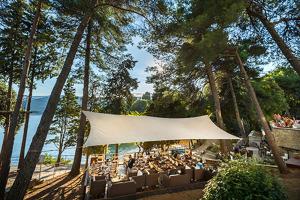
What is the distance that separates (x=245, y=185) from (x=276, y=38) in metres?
7.14

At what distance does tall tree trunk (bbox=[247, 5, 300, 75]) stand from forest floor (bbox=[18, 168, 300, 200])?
3940mm

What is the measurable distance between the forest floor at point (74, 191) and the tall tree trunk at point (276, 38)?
394 cm

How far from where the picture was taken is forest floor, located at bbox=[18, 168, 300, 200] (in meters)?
6.54

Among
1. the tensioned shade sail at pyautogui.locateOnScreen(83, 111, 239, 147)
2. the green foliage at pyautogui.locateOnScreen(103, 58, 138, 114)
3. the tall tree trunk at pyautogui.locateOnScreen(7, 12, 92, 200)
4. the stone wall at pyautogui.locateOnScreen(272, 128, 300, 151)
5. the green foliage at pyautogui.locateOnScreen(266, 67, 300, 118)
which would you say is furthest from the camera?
the green foliage at pyautogui.locateOnScreen(266, 67, 300, 118)

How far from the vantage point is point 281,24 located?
8.81m

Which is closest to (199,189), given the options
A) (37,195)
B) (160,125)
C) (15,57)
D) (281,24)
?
(160,125)

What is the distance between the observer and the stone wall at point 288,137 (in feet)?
31.3

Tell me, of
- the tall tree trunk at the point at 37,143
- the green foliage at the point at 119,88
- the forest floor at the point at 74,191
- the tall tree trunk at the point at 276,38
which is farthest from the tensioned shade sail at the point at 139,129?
the green foliage at the point at 119,88

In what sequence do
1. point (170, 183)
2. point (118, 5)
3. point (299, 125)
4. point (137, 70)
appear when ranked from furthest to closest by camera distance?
point (137, 70) → point (299, 125) → point (118, 5) → point (170, 183)

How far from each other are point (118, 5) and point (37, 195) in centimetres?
741

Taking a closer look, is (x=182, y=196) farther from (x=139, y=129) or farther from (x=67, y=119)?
(x=67, y=119)

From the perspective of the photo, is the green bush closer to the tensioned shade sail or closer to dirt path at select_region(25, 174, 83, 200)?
the tensioned shade sail

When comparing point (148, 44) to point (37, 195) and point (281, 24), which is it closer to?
point (281, 24)

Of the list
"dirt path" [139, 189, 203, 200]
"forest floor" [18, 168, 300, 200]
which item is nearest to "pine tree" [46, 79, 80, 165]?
"forest floor" [18, 168, 300, 200]
